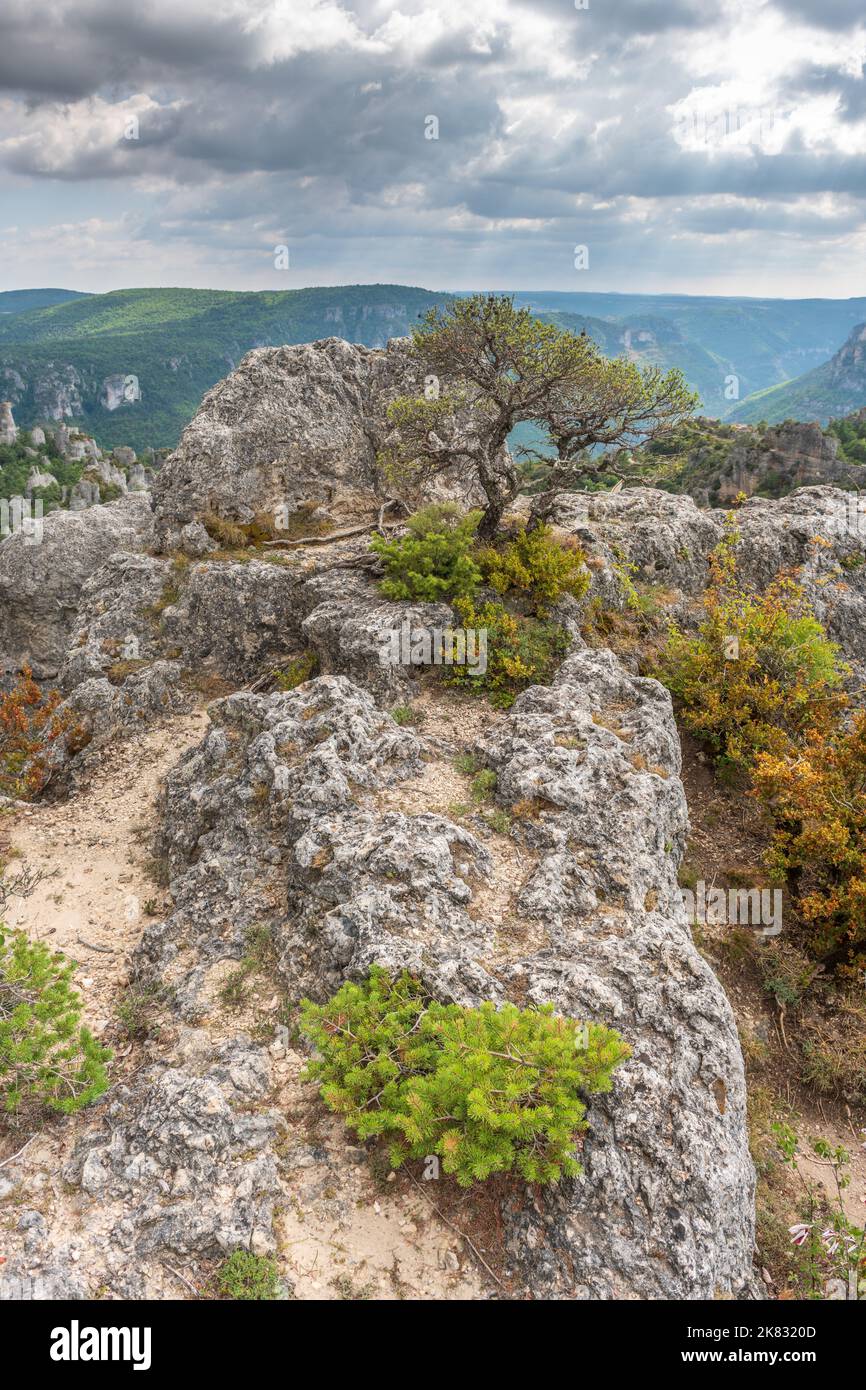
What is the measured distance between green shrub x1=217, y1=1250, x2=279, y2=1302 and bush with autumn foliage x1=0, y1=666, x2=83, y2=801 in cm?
1290

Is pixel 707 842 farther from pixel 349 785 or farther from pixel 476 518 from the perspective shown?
pixel 476 518

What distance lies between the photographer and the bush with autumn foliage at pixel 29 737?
16953mm

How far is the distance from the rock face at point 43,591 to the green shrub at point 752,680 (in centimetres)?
2017

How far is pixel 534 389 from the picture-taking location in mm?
17734

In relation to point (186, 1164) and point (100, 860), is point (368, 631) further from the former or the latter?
point (186, 1164)


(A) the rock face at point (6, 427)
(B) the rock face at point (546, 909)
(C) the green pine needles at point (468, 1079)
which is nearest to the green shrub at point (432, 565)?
(B) the rock face at point (546, 909)

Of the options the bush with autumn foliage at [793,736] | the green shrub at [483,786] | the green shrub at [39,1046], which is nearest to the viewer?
the green shrub at [39,1046]

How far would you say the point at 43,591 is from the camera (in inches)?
1048

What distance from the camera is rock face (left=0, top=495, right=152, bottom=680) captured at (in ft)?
87.1

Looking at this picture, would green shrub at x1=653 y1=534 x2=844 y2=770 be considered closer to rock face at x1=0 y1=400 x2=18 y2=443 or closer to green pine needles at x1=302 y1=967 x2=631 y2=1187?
green pine needles at x1=302 y1=967 x2=631 y2=1187

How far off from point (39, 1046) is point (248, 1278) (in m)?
3.23

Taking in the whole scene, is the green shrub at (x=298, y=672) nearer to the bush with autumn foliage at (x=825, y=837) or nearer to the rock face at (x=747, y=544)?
the rock face at (x=747, y=544)

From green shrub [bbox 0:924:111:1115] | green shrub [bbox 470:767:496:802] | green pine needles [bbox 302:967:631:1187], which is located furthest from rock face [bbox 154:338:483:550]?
green pine needles [bbox 302:967:631:1187]
